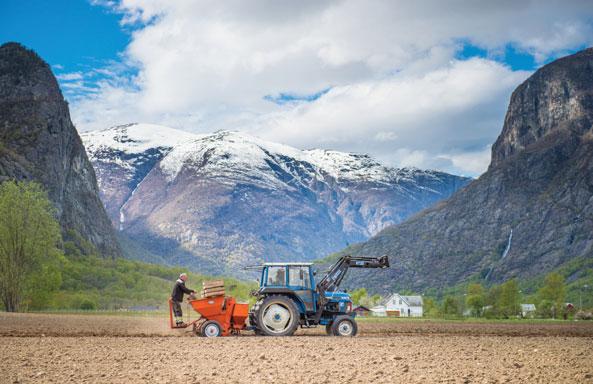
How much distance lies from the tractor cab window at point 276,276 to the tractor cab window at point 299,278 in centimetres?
29

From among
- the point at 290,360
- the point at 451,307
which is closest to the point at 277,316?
the point at 290,360

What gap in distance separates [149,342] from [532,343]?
16481 mm

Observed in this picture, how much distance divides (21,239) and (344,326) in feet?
168

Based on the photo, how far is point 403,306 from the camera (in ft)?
628

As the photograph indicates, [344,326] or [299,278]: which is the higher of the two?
[299,278]

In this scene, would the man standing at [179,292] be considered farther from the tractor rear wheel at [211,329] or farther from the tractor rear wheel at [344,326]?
the tractor rear wheel at [344,326]

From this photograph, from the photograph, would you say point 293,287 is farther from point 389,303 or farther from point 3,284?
point 389,303

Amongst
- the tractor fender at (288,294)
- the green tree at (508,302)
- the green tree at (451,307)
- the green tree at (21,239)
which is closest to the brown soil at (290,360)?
the tractor fender at (288,294)

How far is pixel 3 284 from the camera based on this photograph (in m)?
73.1

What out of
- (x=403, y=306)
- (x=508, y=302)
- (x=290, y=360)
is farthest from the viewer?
(x=403, y=306)

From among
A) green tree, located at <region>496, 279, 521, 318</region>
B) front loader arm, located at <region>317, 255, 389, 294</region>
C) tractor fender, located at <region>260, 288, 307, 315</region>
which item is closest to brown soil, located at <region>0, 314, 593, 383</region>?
tractor fender, located at <region>260, 288, 307, 315</region>

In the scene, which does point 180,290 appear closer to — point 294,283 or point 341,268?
point 294,283

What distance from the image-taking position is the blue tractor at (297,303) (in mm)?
31016

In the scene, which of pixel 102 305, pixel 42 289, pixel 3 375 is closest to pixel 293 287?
pixel 3 375
